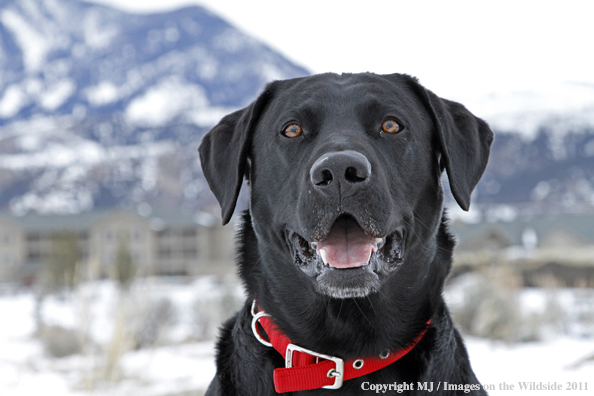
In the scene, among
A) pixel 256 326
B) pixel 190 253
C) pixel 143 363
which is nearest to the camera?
pixel 256 326

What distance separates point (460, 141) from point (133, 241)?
1661 inches

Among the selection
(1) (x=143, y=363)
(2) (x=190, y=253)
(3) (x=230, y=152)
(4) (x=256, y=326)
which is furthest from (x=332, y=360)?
(2) (x=190, y=253)

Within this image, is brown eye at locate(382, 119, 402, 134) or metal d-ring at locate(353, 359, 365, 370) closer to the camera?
metal d-ring at locate(353, 359, 365, 370)

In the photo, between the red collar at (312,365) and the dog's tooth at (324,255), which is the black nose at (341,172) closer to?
the dog's tooth at (324,255)

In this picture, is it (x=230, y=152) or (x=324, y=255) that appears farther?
(x=230, y=152)

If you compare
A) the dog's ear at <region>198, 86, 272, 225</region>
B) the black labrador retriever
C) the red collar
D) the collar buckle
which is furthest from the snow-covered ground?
the dog's ear at <region>198, 86, 272, 225</region>

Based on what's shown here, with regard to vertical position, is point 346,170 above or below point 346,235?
above

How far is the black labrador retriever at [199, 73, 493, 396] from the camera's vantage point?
7.53ft

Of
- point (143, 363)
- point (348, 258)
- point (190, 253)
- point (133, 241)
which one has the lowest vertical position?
point (190, 253)

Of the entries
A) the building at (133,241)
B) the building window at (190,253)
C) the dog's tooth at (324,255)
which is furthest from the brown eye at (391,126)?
the building window at (190,253)

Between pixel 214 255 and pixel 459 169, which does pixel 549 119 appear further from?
pixel 459 169

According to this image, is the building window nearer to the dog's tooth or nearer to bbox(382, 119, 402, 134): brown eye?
bbox(382, 119, 402, 134): brown eye

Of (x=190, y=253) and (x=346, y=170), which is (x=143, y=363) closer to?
(x=346, y=170)

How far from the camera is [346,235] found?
2371 mm
